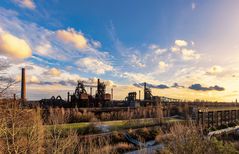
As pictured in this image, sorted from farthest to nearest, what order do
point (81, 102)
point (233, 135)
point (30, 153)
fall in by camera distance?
point (81, 102), point (233, 135), point (30, 153)

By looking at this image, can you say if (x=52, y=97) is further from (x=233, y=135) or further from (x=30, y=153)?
(x=30, y=153)

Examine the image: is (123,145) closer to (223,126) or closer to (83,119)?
(83,119)

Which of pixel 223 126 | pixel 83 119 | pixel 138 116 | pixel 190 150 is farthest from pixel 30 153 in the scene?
pixel 223 126

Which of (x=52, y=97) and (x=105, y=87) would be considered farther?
(x=105, y=87)

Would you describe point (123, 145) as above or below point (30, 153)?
below

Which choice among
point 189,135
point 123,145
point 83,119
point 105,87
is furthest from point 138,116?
point 189,135

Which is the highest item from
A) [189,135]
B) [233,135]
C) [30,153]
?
[189,135]

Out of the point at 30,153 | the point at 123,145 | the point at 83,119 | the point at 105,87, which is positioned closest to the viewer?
the point at 30,153

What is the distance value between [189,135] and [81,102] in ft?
129

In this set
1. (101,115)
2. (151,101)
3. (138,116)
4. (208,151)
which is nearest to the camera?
(208,151)

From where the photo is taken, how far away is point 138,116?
142 feet

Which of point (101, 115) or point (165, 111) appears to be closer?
point (101, 115)

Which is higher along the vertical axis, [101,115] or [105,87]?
[105,87]

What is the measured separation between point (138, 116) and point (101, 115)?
6.29 metres
